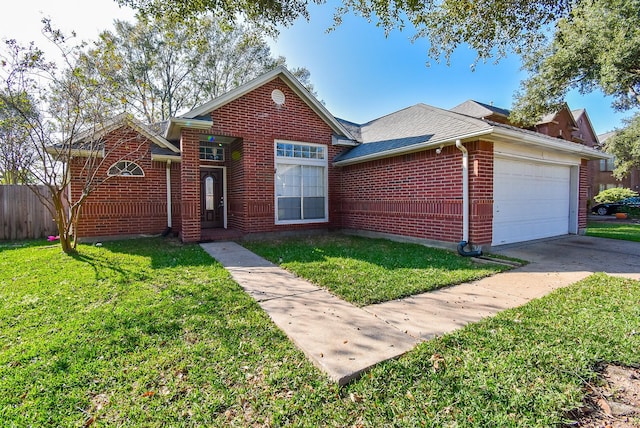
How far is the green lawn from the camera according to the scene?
84.6 inches

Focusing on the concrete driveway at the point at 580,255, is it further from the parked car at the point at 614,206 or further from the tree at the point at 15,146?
the parked car at the point at 614,206

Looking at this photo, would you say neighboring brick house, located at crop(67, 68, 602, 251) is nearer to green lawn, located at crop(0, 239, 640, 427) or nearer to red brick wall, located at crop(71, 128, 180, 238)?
red brick wall, located at crop(71, 128, 180, 238)

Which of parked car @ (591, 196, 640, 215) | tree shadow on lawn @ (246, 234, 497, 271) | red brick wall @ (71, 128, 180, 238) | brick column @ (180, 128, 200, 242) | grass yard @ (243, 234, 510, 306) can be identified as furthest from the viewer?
parked car @ (591, 196, 640, 215)

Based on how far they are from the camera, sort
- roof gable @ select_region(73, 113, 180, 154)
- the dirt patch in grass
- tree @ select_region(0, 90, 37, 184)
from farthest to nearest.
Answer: roof gable @ select_region(73, 113, 180, 154), tree @ select_region(0, 90, 37, 184), the dirt patch in grass

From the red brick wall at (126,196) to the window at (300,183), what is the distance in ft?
11.9

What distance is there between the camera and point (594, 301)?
13.5ft

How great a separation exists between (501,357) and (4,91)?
33.6 feet

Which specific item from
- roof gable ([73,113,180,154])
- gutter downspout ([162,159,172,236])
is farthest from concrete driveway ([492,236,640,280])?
roof gable ([73,113,180,154])

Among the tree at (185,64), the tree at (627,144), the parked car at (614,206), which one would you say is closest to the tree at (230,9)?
the tree at (185,64)

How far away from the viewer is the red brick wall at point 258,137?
9445 mm

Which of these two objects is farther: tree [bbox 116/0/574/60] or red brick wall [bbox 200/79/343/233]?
red brick wall [bbox 200/79/343/233]

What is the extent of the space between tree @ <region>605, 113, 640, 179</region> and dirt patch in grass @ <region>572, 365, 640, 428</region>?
25.6 metres

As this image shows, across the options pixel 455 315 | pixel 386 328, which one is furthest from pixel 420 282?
pixel 386 328

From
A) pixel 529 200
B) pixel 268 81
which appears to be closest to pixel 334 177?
pixel 268 81
